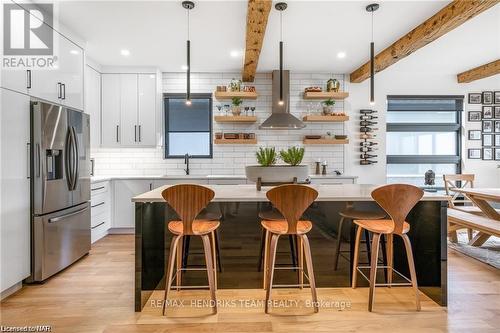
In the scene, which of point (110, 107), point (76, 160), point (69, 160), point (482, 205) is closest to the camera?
point (69, 160)

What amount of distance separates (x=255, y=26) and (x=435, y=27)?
5.98 ft

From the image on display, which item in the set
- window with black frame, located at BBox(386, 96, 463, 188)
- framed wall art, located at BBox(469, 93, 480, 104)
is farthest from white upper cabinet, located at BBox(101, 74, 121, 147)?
framed wall art, located at BBox(469, 93, 480, 104)

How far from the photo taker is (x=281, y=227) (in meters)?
2.16

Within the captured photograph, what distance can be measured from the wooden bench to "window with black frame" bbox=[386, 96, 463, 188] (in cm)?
144

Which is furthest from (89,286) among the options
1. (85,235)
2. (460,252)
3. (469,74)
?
(469,74)

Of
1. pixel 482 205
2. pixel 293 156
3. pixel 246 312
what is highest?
pixel 293 156

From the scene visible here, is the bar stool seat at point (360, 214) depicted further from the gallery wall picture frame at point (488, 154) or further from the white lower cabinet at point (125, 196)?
the gallery wall picture frame at point (488, 154)

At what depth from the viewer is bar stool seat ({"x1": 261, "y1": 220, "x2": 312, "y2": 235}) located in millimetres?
2098

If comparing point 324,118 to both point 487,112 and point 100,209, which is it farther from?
point 100,209

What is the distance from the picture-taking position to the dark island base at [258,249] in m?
2.46

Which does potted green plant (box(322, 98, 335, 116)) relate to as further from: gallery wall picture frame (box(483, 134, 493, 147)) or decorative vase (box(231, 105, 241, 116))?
gallery wall picture frame (box(483, 134, 493, 147))

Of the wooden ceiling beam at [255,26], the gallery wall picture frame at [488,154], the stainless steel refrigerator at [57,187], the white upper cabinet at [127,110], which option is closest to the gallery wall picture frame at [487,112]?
the gallery wall picture frame at [488,154]

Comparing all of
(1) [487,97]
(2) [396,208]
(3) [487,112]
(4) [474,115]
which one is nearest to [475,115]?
(4) [474,115]

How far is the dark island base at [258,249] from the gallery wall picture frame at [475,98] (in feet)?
12.4
